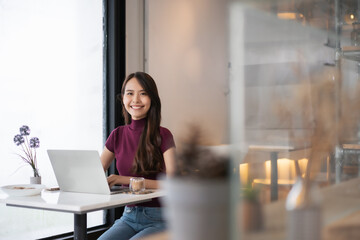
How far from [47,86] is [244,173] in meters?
3.38

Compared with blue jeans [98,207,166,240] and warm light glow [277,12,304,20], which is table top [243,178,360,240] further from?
blue jeans [98,207,166,240]

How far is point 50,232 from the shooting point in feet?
13.0

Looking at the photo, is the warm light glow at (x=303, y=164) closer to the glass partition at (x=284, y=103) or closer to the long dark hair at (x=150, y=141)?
the glass partition at (x=284, y=103)

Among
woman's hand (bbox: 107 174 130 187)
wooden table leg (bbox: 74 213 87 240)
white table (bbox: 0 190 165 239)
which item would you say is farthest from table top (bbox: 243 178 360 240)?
woman's hand (bbox: 107 174 130 187)

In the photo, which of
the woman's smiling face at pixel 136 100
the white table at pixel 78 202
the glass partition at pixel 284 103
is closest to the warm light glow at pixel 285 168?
the glass partition at pixel 284 103

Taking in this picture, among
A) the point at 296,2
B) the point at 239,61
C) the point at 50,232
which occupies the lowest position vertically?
the point at 50,232

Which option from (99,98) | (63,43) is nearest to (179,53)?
(99,98)

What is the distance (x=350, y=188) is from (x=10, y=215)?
303 cm

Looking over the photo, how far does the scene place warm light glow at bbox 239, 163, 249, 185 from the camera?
751mm

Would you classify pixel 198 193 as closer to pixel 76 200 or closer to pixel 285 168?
pixel 285 168

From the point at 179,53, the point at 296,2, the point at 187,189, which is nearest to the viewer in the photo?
the point at 187,189

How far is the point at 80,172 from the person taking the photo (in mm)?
2693

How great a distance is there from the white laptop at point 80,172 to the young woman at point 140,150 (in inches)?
4.6

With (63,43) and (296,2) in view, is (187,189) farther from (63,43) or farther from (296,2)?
(63,43)
